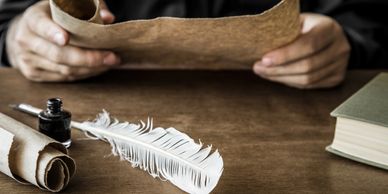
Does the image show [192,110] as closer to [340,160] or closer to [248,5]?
[340,160]

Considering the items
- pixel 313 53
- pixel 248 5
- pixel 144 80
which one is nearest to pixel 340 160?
pixel 313 53

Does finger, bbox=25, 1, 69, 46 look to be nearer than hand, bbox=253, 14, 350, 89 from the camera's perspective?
Yes

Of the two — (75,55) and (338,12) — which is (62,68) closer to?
(75,55)

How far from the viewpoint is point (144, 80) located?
4.66ft

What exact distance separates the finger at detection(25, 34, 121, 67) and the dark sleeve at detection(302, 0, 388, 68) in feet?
2.60

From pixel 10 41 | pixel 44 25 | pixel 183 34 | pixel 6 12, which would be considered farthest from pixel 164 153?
pixel 6 12

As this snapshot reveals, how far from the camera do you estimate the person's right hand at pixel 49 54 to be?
4.26 ft

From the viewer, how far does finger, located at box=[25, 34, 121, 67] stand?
1.30m

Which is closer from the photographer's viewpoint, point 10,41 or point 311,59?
point 311,59

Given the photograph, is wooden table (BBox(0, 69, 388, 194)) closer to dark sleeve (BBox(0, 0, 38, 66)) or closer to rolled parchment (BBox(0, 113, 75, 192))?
rolled parchment (BBox(0, 113, 75, 192))

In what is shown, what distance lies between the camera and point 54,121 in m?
0.97

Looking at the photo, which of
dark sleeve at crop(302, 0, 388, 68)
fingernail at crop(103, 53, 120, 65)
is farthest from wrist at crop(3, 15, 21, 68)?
dark sleeve at crop(302, 0, 388, 68)

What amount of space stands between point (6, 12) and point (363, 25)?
3.42 feet

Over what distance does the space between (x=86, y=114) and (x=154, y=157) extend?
0.28 m
